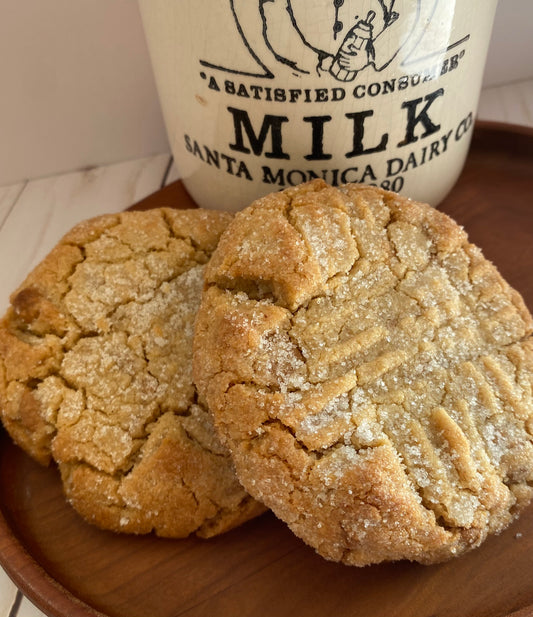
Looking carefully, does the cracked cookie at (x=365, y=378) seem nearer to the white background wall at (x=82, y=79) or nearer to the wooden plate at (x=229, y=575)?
the wooden plate at (x=229, y=575)

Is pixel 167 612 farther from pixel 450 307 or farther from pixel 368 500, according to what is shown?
pixel 450 307

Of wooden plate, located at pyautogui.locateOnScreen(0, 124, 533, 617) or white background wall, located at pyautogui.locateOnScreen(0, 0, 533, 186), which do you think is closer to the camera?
wooden plate, located at pyautogui.locateOnScreen(0, 124, 533, 617)

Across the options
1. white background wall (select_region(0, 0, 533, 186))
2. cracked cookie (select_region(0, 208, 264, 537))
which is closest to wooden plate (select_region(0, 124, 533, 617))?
Answer: cracked cookie (select_region(0, 208, 264, 537))

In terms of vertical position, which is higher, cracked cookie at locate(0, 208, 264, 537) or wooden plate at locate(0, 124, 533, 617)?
cracked cookie at locate(0, 208, 264, 537)

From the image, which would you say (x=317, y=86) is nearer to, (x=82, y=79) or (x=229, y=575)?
(x=229, y=575)

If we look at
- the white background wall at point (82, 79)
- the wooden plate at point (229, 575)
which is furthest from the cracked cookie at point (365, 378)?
the white background wall at point (82, 79)

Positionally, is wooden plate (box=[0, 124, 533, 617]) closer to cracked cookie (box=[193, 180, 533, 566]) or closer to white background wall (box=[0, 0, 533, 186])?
cracked cookie (box=[193, 180, 533, 566])
